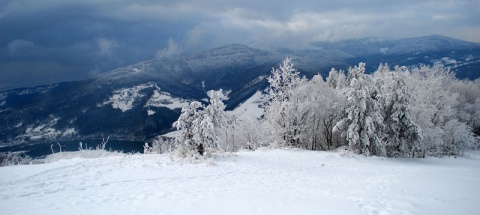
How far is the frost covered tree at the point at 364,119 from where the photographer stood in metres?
34.4

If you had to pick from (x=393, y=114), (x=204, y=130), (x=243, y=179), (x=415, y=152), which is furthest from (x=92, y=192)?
(x=415, y=152)

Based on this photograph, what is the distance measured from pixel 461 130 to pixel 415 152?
10734 millimetres

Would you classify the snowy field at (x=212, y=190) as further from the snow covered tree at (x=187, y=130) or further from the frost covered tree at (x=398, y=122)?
the frost covered tree at (x=398, y=122)

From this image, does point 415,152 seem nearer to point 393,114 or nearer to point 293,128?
point 393,114

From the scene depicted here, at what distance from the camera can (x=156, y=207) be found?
472 inches

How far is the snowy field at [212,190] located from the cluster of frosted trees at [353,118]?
514 centimetres

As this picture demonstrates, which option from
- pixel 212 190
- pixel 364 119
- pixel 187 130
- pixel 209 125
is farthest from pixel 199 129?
pixel 364 119

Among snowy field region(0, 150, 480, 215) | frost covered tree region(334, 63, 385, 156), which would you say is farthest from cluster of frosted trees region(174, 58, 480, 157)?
snowy field region(0, 150, 480, 215)

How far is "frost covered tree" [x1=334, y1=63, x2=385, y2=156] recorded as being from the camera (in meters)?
34.4

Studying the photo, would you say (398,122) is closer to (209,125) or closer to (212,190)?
(209,125)

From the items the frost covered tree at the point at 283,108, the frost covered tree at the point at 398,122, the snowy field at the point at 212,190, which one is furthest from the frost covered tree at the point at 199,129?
the frost covered tree at the point at 398,122

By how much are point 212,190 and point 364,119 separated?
83.2 ft

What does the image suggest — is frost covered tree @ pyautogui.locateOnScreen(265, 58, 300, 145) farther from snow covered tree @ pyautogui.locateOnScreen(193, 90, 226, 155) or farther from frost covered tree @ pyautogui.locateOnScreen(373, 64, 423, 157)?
snow covered tree @ pyautogui.locateOnScreen(193, 90, 226, 155)

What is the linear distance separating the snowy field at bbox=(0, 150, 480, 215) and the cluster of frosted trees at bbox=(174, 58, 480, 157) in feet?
16.9
